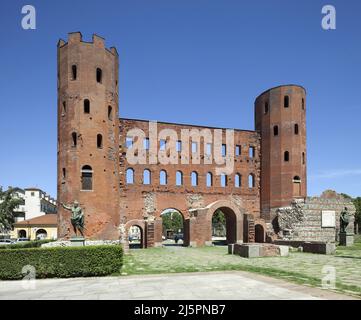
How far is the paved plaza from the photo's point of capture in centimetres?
854

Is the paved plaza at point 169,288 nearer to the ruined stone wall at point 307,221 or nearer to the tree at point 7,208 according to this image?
the ruined stone wall at point 307,221

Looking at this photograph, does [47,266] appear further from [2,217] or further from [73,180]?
[2,217]

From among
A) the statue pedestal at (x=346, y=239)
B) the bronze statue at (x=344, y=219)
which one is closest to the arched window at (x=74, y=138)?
the bronze statue at (x=344, y=219)

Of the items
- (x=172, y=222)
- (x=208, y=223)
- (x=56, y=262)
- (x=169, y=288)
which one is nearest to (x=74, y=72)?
(x=208, y=223)

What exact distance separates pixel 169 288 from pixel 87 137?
20004 millimetres

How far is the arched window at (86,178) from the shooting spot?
2723 cm

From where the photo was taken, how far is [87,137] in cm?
2761

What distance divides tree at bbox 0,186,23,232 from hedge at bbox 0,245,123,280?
47.1 m

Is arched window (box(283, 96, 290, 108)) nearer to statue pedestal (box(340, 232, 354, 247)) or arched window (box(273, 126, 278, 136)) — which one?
arched window (box(273, 126, 278, 136))

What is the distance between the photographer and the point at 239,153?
36.7 meters

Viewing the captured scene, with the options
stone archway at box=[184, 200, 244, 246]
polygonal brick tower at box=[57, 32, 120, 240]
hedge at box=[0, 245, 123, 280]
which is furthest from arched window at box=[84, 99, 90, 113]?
hedge at box=[0, 245, 123, 280]

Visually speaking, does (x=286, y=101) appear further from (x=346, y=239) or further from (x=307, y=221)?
(x=346, y=239)

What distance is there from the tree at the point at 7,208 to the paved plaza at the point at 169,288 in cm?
4816
